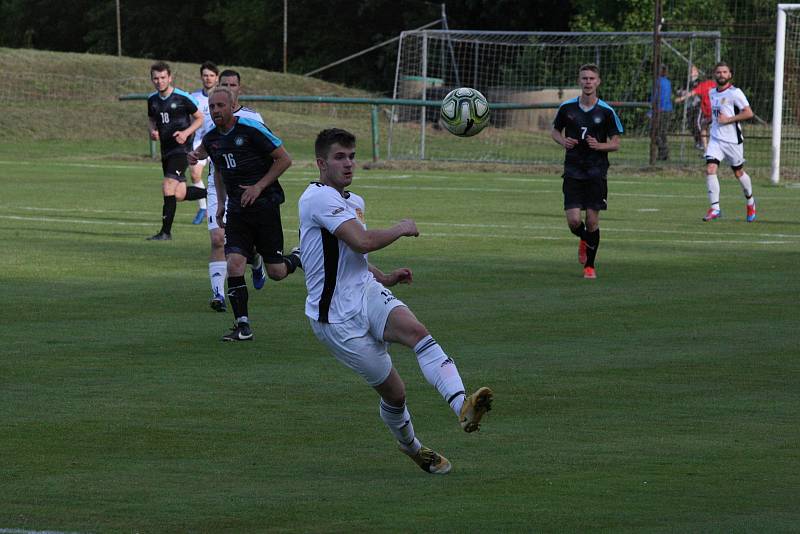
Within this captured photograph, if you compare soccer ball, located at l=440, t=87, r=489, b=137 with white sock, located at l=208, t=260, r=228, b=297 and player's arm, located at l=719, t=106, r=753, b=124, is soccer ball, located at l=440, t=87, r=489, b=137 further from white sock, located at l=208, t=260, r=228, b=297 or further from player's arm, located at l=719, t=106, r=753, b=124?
player's arm, located at l=719, t=106, r=753, b=124

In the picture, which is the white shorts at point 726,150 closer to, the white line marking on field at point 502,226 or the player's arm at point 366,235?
the white line marking on field at point 502,226

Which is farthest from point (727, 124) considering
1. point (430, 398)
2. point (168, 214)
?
point (430, 398)

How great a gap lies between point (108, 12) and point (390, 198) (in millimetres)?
62671

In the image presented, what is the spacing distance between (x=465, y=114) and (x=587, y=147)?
132 inches

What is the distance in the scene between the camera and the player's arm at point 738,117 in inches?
957

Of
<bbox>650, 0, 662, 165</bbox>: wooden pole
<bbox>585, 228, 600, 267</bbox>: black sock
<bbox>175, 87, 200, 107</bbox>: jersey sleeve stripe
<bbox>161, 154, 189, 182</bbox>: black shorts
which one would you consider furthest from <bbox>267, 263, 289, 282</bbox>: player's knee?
<bbox>650, 0, 662, 165</bbox>: wooden pole

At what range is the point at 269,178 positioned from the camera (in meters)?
12.8

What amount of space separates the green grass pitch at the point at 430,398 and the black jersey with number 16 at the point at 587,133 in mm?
1149

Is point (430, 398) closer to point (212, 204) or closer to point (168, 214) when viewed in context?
point (212, 204)

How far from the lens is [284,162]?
12969mm

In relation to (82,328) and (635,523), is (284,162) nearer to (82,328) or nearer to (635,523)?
(82,328)

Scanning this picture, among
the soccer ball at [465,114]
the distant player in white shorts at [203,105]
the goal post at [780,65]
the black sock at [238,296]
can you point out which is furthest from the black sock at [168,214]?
the goal post at [780,65]

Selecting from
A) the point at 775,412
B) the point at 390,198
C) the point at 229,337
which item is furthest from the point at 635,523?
the point at 390,198

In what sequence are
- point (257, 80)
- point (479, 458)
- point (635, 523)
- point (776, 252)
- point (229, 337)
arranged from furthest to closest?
1. point (257, 80)
2. point (776, 252)
3. point (229, 337)
4. point (479, 458)
5. point (635, 523)
